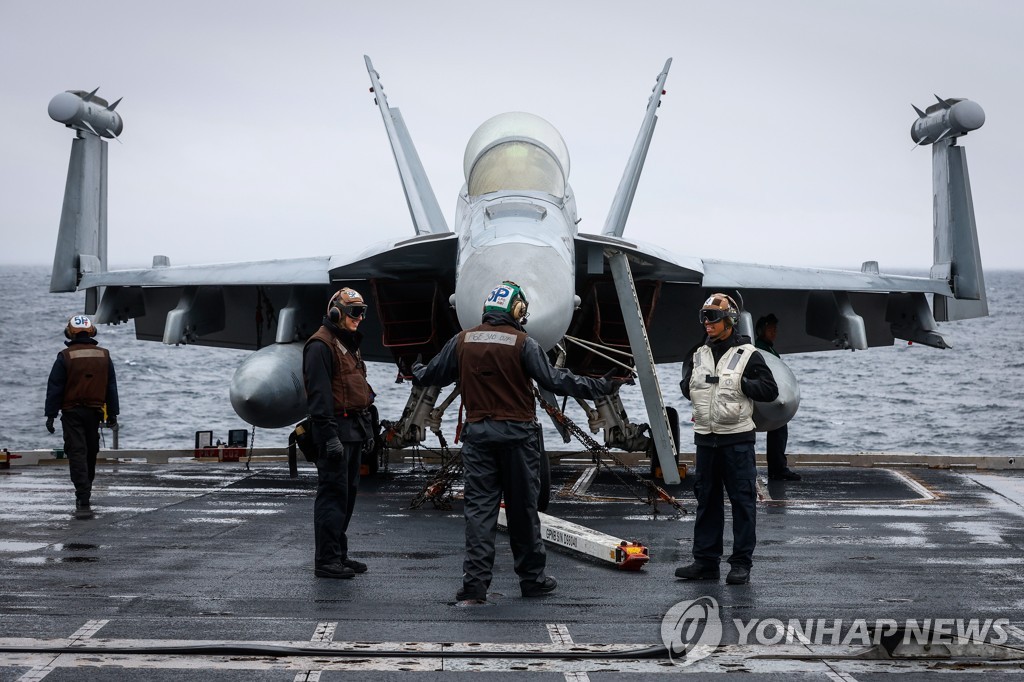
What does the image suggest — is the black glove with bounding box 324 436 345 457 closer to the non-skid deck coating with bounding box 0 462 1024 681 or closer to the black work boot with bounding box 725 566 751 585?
the non-skid deck coating with bounding box 0 462 1024 681

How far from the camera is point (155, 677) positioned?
16.1 feet

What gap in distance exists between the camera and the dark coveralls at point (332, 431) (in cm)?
752

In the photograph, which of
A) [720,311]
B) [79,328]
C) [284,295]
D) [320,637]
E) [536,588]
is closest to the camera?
[320,637]

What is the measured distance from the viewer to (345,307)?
25.9 ft

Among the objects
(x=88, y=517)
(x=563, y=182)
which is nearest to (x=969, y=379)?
(x=563, y=182)

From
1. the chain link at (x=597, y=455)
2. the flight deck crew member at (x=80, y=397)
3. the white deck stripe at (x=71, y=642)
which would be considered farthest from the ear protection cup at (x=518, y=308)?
the flight deck crew member at (x=80, y=397)

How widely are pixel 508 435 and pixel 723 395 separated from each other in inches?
62.8

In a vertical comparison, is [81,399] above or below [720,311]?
below

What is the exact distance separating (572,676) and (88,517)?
6.85 m

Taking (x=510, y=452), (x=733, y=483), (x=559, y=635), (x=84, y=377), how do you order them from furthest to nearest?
1. (x=84, y=377)
2. (x=733, y=483)
3. (x=510, y=452)
4. (x=559, y=635)

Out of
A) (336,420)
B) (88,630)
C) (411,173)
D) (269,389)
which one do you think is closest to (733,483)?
(336,420)

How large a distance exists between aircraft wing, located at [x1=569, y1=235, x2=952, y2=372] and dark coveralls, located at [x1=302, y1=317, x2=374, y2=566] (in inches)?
Answer: 171

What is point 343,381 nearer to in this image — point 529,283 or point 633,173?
point 529,283

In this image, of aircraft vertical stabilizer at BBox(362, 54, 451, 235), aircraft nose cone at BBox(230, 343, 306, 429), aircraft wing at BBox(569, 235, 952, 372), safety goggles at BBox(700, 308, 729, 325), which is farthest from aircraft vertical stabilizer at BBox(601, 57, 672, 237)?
safety goggles at BBox(700, 308, 729, 325)
